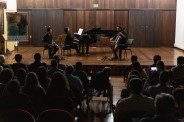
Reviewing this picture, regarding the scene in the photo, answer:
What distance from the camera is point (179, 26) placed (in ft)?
62.2

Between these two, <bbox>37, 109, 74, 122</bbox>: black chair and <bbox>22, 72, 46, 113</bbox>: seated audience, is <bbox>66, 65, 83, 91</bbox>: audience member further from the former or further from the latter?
<bbox>37, 109, 74, 122</bbox>: black chair

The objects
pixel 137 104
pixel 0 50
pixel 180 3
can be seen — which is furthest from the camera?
pixel 180 3

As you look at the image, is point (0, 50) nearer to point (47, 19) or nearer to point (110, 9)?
point (47, 19)

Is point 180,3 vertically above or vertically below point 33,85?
above

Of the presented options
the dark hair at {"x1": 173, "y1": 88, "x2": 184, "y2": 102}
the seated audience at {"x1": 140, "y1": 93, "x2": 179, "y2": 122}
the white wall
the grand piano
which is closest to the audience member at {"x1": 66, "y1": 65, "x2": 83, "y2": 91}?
the dark hair at {"x1": 173, "y1": 88, "x2": 184, "y2": 102}

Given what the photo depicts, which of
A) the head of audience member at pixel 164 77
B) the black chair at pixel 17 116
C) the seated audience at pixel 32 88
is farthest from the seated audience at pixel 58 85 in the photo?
the head of audience member at pixel 164 77

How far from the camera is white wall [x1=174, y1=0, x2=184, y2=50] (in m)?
18.3

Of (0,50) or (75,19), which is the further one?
(75,19)

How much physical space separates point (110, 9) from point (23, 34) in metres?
7.15

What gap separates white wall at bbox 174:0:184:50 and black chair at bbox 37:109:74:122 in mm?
14820

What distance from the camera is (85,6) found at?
1994cm

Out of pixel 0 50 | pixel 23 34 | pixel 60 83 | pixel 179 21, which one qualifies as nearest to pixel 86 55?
pixel 23 34

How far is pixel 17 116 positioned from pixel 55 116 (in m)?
0.55

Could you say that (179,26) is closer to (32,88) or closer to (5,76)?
(5,76)
